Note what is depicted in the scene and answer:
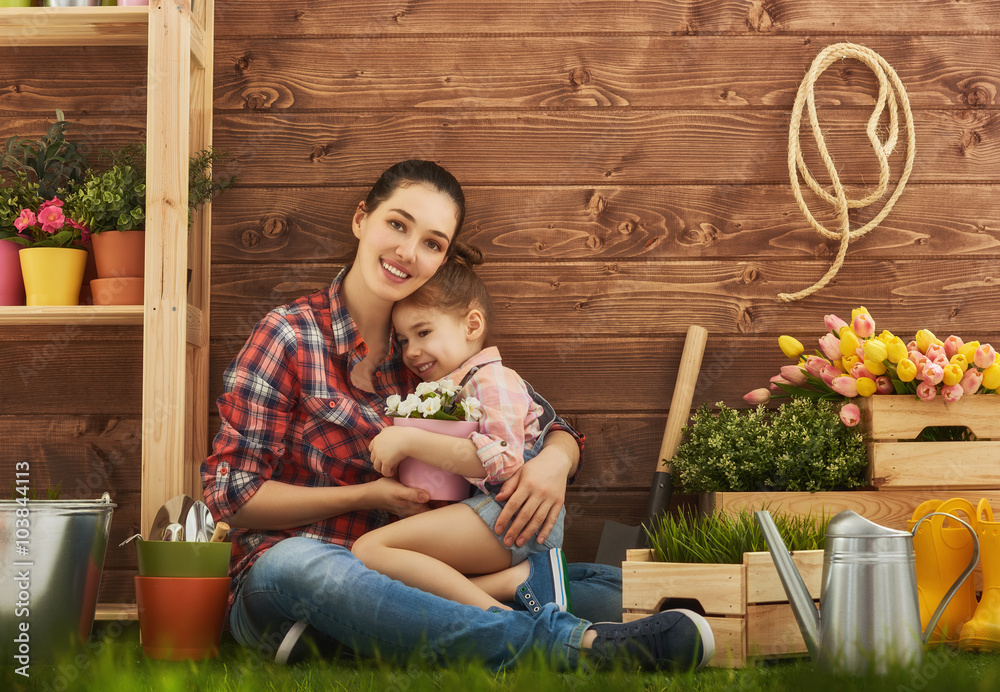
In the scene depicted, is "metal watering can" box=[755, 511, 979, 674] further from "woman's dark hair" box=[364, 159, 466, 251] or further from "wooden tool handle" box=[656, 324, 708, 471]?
"woman's dark hair" box=[364, 159, 466, 251]

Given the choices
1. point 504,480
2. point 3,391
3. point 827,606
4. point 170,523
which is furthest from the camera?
point 3,391

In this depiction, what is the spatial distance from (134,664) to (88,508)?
269 mm

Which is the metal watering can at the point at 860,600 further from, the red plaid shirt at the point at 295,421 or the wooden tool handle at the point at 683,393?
the red plaid shirt at the point at 295,421

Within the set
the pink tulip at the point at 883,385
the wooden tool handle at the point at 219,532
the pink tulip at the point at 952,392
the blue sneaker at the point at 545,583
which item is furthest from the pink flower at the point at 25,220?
the pink tulip at the point at 952,392

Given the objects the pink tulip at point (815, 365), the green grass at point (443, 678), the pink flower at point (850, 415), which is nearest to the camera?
the green grass at point (443, 678)

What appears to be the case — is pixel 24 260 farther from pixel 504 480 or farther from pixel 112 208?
pixel 504 480

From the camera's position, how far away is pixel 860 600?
107 centimetres

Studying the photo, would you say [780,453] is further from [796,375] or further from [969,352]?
[969,352]

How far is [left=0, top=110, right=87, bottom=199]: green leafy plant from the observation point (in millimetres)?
1719

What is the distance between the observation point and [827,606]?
1099 millimetres

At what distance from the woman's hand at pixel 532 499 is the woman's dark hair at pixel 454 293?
0.35 m

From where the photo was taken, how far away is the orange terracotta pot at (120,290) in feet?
5.34

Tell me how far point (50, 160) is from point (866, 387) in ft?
5.91

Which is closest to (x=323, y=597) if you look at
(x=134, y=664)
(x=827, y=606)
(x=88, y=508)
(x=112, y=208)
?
(x=134, y=664)
